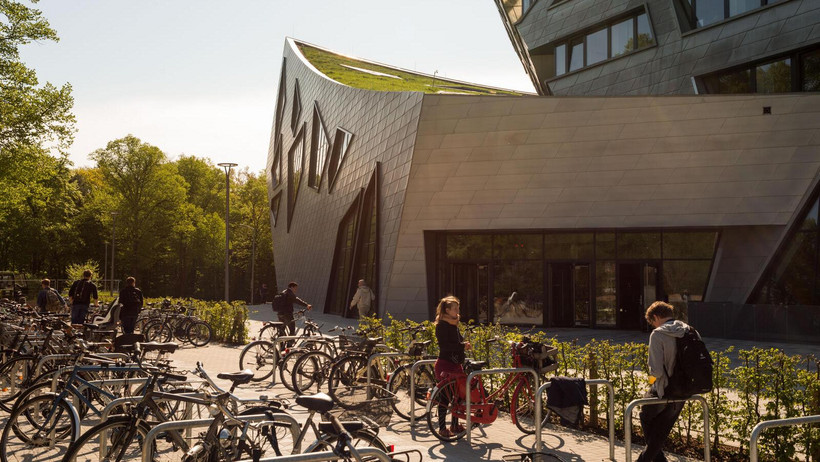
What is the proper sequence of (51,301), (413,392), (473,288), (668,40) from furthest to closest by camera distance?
(473,288) < (668,40) < (51,301) < (413,392)

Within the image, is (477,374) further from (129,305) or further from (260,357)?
(129,305)

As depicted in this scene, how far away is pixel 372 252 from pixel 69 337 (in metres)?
19.6

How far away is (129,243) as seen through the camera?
65000mm

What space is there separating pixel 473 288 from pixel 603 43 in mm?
11436

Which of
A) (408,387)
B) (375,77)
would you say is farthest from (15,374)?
(375,77)

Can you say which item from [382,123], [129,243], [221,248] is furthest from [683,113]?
[221,248]

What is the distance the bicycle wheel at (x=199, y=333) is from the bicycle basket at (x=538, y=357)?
12.9 meters

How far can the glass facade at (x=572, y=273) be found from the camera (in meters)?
25.4

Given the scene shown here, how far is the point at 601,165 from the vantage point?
24.1 m

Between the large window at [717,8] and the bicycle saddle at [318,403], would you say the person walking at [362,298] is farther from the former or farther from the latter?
the bicycle saddle at [318,403]

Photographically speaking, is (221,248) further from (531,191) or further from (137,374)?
(137,374)

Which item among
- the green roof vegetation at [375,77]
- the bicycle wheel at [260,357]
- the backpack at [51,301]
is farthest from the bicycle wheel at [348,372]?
the green roof vegetation at [375,77]

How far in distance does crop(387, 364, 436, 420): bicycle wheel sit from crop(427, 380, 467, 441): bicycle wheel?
0.93 meters

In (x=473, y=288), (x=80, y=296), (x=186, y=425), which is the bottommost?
(x=186, y=425)
